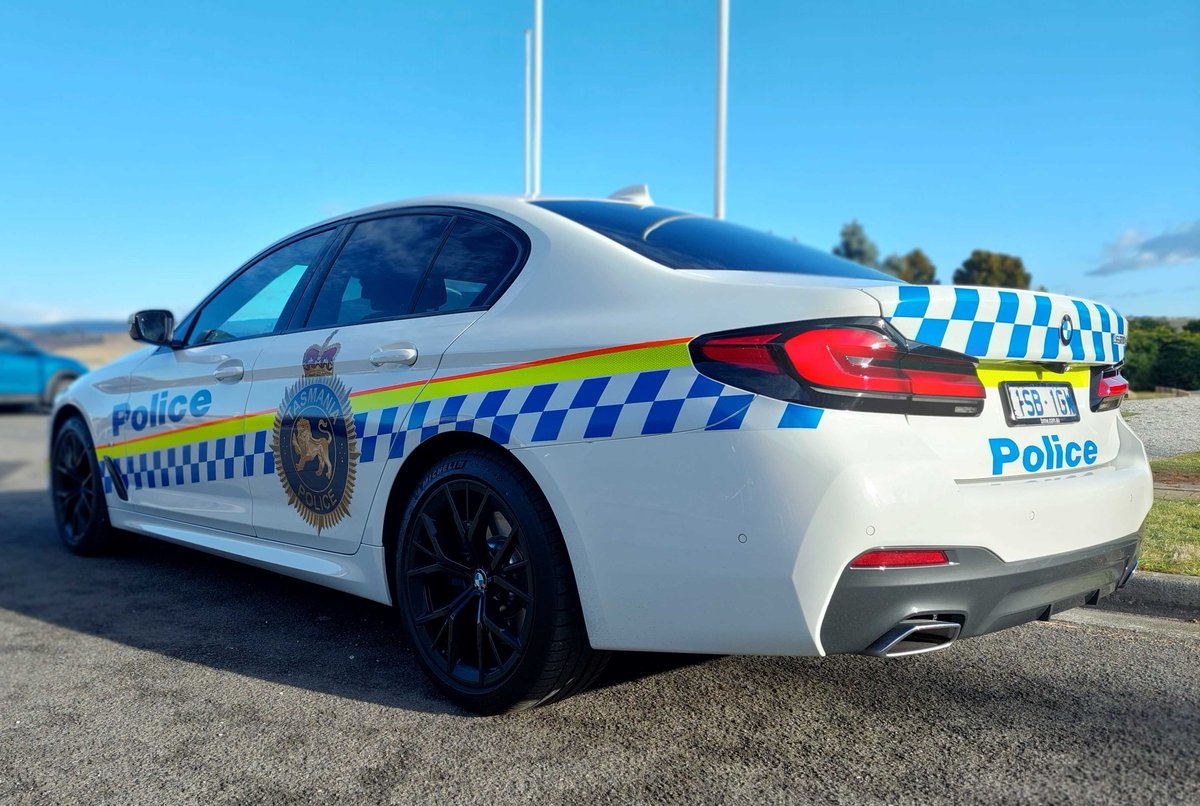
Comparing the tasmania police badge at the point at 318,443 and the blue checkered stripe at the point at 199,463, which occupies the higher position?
the tasmania police badge at the point at 318,443

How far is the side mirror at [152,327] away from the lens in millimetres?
4223

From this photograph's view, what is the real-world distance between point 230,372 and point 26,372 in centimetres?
1479

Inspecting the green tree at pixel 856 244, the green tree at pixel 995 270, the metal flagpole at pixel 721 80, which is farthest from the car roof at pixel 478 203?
the green tree at pixel 856 244

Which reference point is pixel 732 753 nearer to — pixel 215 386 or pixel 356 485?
pixel 356 485

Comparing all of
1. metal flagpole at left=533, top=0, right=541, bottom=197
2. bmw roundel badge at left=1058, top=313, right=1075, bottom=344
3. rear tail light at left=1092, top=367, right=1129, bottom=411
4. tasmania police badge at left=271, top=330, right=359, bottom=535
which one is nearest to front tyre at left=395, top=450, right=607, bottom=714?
tasmania police badge at left=271, top=330, right=359, bottom=535

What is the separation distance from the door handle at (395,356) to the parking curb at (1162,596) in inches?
107

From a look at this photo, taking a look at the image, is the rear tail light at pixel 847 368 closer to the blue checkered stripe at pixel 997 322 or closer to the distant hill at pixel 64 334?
the blue checkered stripe at pixel 997 322

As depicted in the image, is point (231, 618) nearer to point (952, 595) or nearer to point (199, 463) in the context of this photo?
point (199, 463)

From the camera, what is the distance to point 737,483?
203 centimetres

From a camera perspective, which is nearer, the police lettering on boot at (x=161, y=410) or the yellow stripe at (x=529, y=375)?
the yellow stripe at (x=529, y=375)

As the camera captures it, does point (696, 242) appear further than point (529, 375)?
Yes

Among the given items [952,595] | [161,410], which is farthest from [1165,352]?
[161,410]

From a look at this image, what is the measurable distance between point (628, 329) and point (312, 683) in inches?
60.6

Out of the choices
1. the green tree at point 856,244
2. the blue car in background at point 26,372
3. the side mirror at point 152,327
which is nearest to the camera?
the side mirror at point 152,327
